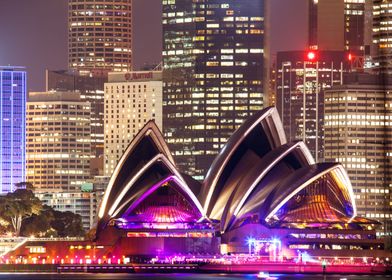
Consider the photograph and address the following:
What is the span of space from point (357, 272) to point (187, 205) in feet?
70.0

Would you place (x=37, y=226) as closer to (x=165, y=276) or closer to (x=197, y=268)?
(x=197, y=268)

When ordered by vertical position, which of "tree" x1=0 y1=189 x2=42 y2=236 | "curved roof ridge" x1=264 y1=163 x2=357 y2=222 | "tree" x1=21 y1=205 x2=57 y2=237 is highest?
"curved roof ridge" x1=264 y1=163 x2=357 y2=222

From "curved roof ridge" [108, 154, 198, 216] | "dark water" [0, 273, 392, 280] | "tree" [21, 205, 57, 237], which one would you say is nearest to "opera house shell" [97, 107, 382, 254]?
"curved roof ridge" [108, 154, 198, 216]

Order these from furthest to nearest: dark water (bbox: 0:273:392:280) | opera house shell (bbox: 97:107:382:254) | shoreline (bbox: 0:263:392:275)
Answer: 1. opera house shell (bbox: 97:107:382:254)
2. shoreline (bbox: 0:263:392:275)
3. dark water (bbox: 0:273:392:280)

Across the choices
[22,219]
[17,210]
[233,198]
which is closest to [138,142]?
[233,198]

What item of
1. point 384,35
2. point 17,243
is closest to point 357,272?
point 17,243

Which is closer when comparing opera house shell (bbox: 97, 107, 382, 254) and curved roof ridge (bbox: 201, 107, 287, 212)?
opera house shell (bbox: 97, 107, 382, 254)

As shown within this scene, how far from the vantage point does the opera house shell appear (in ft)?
569

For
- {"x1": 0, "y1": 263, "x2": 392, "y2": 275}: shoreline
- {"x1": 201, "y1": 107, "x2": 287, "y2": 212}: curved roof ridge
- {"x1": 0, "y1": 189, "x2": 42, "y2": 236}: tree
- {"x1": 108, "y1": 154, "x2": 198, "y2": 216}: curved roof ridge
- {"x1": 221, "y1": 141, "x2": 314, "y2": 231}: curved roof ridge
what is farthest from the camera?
{"x1": 0, "y1": 189, "x2": 42, "y2": 236}: tree

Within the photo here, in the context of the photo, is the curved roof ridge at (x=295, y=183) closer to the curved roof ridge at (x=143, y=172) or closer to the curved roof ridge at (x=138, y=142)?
the curved roof ridge at (x=143, y=172)

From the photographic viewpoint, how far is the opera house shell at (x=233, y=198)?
173m

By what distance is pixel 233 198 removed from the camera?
6885 inches

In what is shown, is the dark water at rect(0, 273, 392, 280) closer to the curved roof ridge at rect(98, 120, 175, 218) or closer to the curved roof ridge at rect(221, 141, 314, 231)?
the curved roof ridge at rect(221, 141, 314, 231)

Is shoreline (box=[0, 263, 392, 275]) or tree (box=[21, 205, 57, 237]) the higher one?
tree (box=[21, 205, 57, 237])
